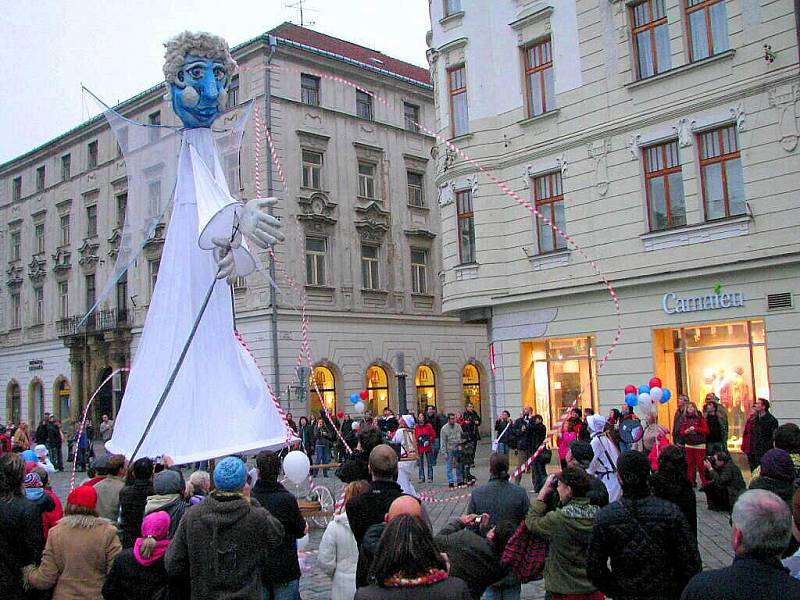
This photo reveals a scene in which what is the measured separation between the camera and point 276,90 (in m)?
30.8

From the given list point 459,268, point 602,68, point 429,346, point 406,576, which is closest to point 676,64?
point 602,68

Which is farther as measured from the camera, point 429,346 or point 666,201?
point 429,346

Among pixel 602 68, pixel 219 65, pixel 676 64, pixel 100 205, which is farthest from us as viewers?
pixel 100 205

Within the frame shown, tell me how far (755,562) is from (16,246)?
1888 inches

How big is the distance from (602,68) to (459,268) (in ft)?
19.6

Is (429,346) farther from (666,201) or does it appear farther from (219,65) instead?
Answer: (219,65)

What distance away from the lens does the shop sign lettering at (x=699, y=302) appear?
16.9m

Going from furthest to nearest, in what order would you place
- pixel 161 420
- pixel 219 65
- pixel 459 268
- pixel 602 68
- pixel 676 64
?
pixel 459 268, pixel 602 68, pixel 676 64, pixel 219 65, pixel 161 420

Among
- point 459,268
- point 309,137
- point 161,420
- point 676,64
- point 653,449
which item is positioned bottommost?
point 653,449

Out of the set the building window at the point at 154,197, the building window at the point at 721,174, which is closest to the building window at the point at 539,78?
the building window at the point at 721,174

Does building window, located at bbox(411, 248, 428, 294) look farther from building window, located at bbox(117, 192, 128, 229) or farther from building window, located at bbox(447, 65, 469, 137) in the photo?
building window, located at bbox(117, 192, 128, 229)

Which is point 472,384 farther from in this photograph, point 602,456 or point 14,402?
point 602,456

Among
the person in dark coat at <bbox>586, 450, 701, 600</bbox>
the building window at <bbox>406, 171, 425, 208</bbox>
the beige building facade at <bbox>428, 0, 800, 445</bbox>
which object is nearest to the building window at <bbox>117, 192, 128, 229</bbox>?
the building window at <bbox>406, 171, 425, 208</bbox>

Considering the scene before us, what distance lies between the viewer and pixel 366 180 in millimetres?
33875
